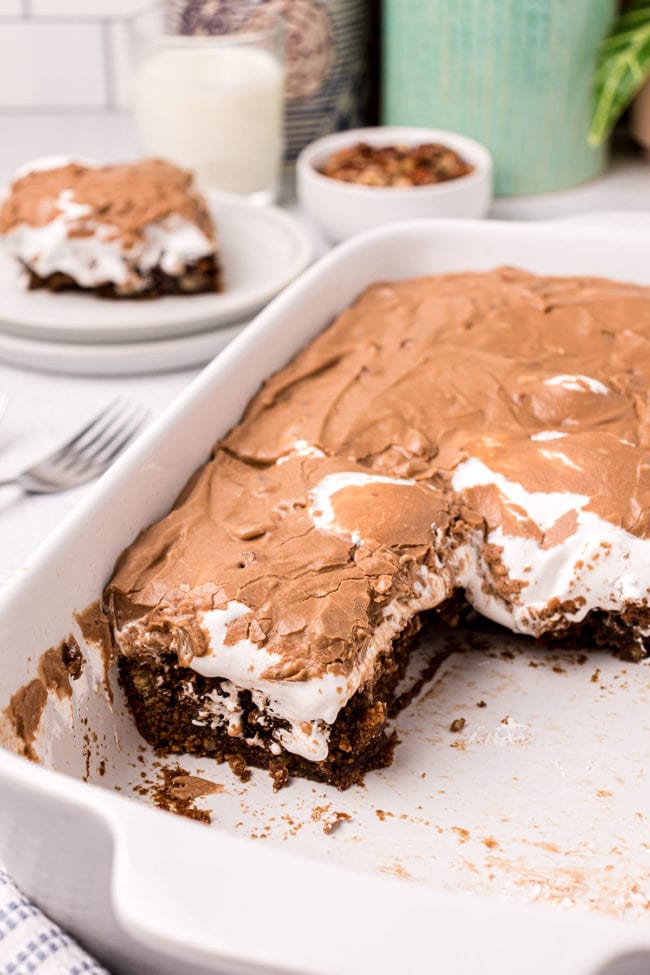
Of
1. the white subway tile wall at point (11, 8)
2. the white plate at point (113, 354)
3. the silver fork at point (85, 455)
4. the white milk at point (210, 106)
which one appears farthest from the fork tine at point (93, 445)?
the white subway tile wall at point (11, 8)

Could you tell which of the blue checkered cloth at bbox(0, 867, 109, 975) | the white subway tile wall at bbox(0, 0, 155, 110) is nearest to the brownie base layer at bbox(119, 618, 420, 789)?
the blue checkered cloth at bbox(0, 867, 109, 975)

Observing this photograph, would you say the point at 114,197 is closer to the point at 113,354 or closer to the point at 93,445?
the point at 113,354

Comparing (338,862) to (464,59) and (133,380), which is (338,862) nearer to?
(133,380)

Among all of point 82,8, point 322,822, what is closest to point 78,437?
point 322,822

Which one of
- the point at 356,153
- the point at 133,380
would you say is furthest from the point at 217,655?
the point at 356,153

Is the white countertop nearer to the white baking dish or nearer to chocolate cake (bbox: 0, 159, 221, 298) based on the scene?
chocolate cake (bbox: 0, 159, 221, 298)

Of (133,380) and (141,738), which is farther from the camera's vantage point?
(133,380)

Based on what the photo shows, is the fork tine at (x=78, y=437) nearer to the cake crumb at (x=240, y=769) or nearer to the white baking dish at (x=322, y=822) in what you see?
the white baking dish at (x=322, y=822)

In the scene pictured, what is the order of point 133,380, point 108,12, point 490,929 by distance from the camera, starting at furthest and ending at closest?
point 108,12
point 133,380
point 490,929
